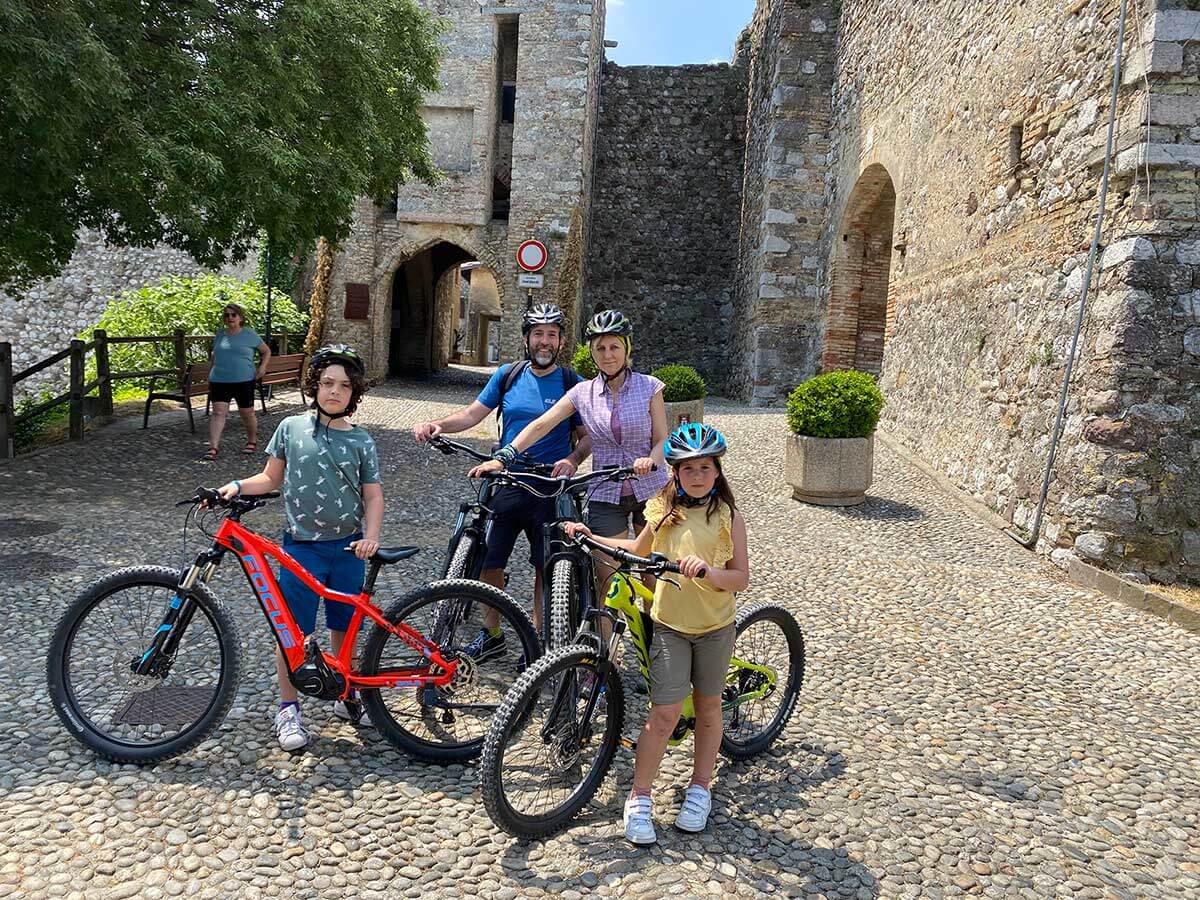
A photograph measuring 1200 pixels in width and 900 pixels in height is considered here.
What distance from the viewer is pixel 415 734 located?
348cm

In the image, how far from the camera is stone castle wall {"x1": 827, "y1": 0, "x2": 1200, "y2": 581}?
624 cm

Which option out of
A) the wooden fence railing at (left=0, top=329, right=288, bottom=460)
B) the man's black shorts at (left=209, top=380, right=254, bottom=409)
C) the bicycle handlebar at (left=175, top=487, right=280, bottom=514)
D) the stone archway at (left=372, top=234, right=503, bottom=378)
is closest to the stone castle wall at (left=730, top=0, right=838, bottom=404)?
the stone archway at (left=372, top=234, right=503, bottom=378)

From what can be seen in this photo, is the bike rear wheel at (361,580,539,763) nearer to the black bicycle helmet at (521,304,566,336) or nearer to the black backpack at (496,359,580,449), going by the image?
the black backpack at (496,359,580,449)

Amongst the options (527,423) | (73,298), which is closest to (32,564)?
(527,423)

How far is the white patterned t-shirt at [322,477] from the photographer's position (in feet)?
11.2

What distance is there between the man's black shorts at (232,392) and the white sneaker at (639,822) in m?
7.74

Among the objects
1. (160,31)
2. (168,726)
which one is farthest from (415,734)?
(160,31)

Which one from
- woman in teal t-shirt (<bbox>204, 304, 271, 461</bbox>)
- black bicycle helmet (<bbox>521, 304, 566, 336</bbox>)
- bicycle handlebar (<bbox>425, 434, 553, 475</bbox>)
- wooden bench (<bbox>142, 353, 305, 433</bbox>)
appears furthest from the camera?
wooden bench (<bbox>142, 353, 305, 433</bbox>)

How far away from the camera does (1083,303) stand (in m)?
6.73

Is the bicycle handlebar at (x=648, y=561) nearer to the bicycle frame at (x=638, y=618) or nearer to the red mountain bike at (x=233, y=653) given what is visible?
the bicycle frame at (x=638, y=618)

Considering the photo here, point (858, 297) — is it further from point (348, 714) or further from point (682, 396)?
point (348, 714)

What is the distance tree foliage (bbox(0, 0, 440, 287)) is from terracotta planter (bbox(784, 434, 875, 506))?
5505mm

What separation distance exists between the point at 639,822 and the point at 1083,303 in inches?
225

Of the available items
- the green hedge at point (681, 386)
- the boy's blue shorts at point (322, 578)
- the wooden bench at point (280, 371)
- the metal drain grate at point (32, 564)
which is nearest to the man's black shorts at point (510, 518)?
the boy's blue shorts at point (322, 578)
